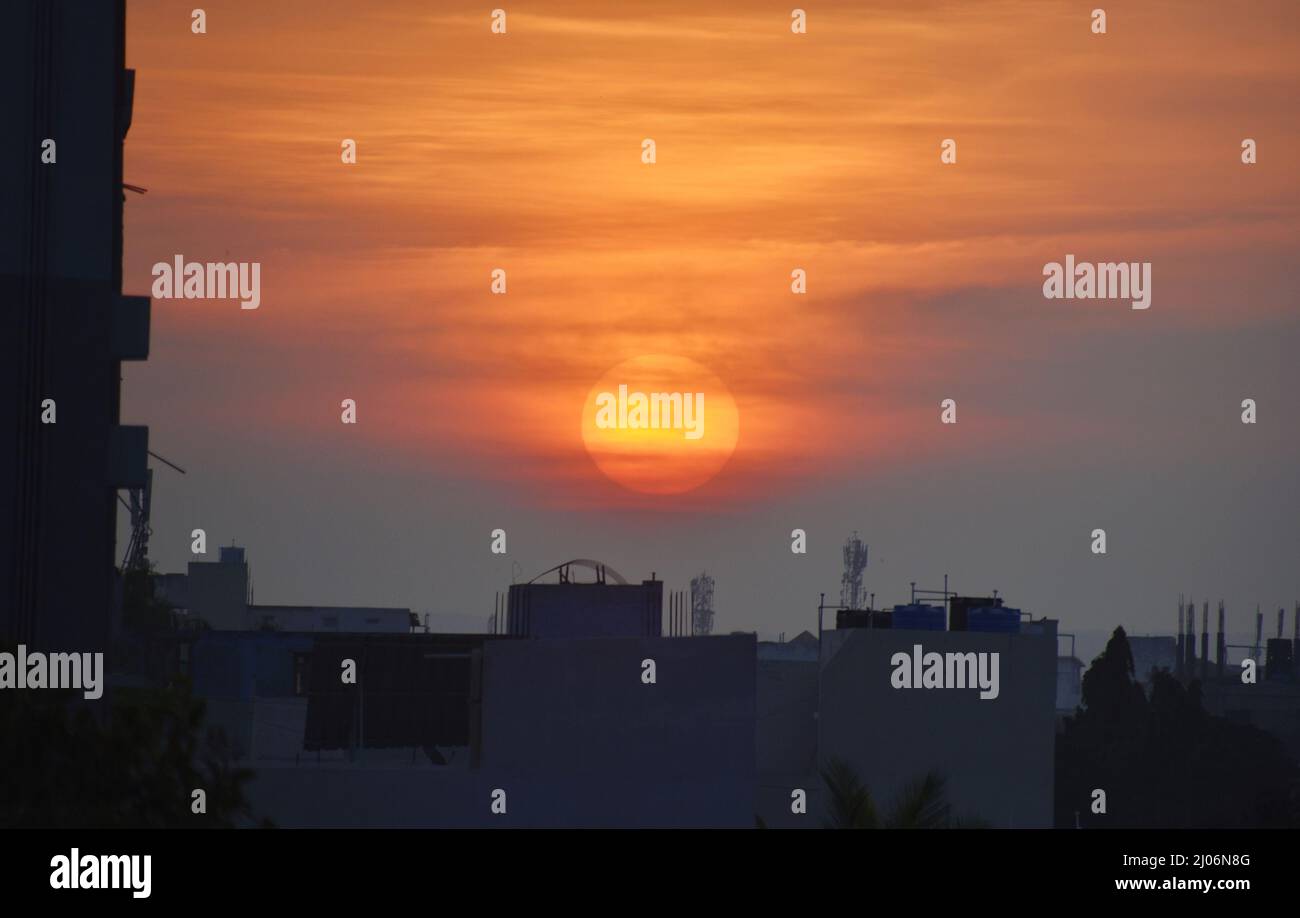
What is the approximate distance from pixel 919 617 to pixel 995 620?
2.41m

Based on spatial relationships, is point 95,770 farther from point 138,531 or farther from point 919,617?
point 138,531

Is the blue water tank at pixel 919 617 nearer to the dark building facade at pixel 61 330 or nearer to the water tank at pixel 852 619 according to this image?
the water tank at pixel 852 619

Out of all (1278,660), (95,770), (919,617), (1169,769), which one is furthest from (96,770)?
(1278,660)

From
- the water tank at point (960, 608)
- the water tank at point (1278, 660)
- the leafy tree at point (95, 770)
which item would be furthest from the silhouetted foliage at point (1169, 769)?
the leafy tree at point (95, 770)

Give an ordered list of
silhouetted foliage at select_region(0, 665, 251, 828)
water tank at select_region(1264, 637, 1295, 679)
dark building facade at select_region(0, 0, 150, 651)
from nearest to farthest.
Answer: silhouetted foliage at select_region(0, 665, 251, 828) < dark building facade at select_region(0, 0, 150, 651) < water tank at select_region(1264, 637, 1295, 679)

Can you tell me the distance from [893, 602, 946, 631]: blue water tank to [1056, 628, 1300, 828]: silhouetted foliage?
824 inches

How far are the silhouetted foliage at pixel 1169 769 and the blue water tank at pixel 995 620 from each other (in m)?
20.2

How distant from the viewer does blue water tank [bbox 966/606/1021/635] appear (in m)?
59.6

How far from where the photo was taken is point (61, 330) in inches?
1762

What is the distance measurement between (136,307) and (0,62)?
21.1 ft

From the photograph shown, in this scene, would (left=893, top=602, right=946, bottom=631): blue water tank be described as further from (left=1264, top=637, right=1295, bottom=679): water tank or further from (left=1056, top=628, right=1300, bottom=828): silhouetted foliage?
(left=1264, top=637, right=1295, bottom=679): water tank

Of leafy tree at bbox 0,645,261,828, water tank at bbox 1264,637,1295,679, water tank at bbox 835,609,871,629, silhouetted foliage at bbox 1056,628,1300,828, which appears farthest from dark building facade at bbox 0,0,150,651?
water tank at bbox 1264,637,1295,679

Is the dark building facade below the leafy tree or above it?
above
